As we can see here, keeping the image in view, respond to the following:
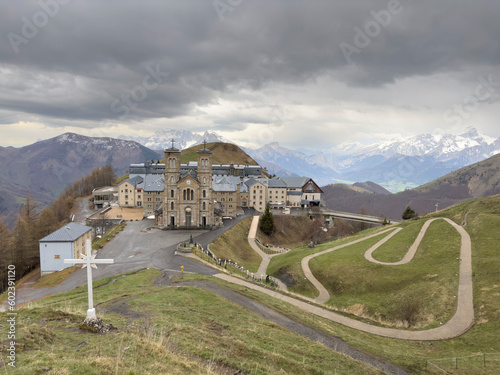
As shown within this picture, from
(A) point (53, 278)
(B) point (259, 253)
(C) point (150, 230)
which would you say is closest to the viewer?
(A) point (53, 278)

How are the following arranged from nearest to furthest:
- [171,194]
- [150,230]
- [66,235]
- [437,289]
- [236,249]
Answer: [437,289], [66,235], [236,249], [150,230], [171,194]

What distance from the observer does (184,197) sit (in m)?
73.9

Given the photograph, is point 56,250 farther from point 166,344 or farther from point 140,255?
point 166,344

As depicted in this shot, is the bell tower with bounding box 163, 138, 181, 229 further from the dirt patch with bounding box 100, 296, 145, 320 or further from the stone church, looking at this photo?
the dirt patch with bounding box 100, 296, 145, 320

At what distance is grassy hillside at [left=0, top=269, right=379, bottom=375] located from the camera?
10.6 m

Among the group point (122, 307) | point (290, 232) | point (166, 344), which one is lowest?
point (290, 232)

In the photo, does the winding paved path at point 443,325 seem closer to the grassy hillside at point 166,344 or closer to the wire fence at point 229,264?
the wire fence at point 229,264

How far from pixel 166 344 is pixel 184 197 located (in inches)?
2431

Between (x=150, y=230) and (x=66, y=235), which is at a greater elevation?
(x=66, y=235)

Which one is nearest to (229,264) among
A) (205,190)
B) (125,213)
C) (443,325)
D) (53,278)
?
Answer: (205,190)

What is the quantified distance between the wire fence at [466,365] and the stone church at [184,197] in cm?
6008

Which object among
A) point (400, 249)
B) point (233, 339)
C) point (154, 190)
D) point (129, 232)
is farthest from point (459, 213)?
point (154, 190)

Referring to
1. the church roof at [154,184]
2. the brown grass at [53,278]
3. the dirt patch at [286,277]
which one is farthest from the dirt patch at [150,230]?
the dirt patch at [286,277]

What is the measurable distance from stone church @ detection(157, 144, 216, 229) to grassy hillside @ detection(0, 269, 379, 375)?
1951 inches
